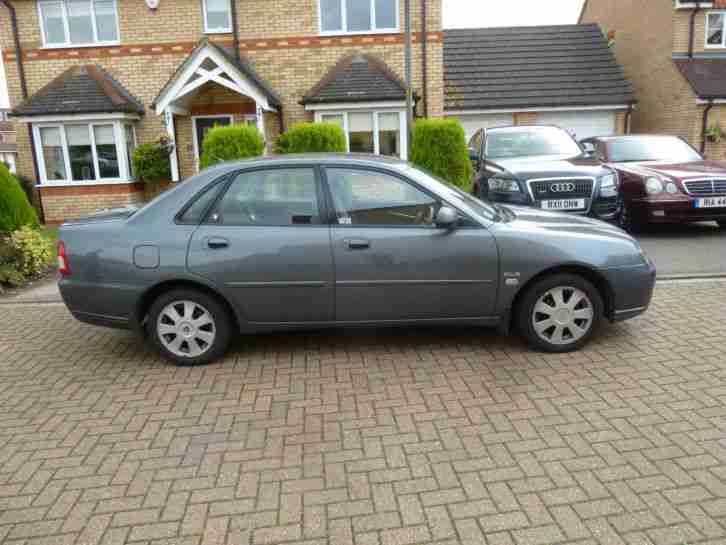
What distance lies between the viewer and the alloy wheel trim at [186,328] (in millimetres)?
4309

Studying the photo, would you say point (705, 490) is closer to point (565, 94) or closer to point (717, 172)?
point (717, 172)

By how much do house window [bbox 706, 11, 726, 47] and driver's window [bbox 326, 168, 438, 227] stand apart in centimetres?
1818

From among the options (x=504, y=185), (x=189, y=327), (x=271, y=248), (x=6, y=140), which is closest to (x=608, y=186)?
(x=504, y=185)

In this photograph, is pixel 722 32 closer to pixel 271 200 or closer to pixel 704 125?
pixel 704 125

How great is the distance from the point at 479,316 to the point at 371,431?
57.9 inches

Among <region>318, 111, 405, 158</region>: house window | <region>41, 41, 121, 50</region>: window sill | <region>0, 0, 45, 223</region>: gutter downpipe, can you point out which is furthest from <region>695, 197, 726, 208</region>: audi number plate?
<region>0, 0, 45, 223</region>: gutter downpipe

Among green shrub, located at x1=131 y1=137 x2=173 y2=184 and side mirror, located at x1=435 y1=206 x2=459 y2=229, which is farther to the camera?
green shrub, located at x1=131 y1=137 x2=173 y2=184

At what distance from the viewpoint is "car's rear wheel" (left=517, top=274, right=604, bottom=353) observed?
4.30 metres

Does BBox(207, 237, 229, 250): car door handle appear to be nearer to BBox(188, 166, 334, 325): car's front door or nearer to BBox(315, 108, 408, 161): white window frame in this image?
BBox(188, 166, 334, 325): car's front door

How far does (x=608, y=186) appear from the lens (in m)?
8.16

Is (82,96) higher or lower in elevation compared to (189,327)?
higher

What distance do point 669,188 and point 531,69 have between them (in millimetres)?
11633

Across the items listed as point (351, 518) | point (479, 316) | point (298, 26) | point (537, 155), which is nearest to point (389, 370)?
point (479, 316)

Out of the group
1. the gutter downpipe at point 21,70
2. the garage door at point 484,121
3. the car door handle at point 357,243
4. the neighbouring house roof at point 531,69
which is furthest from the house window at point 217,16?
the car door handle at point 357,243
